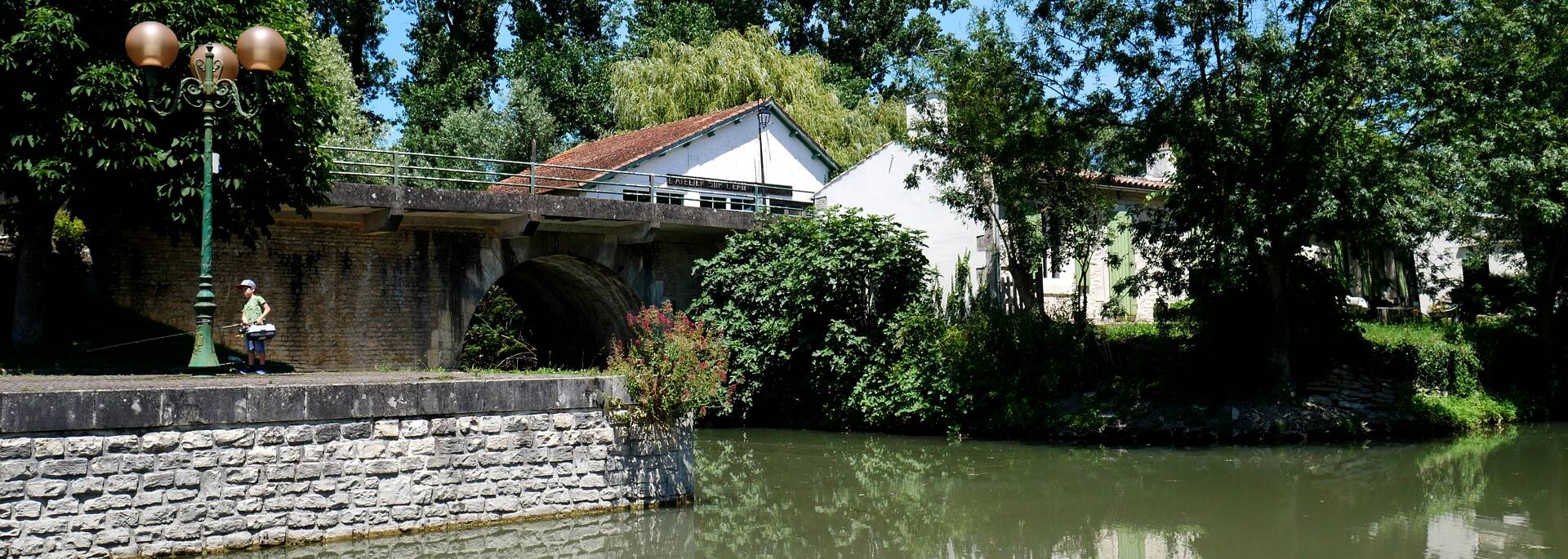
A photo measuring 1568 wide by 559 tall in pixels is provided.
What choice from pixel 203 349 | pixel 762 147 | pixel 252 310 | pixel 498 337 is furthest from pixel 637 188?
pixel 203 349

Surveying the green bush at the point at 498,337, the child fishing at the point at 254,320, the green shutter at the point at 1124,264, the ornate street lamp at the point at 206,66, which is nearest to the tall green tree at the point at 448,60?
the green bush at the point at 498,337

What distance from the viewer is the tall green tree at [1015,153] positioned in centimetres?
1659

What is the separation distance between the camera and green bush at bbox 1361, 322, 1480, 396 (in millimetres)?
17844

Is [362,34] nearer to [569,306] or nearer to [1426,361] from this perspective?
[569,306]

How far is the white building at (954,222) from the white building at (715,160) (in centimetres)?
238

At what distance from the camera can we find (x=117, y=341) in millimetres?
14281

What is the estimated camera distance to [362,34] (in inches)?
1357

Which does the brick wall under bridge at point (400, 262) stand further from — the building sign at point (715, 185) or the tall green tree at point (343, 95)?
the tall green tree at point (343, 95)

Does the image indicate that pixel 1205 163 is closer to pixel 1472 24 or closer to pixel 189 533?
pixel 1472 24

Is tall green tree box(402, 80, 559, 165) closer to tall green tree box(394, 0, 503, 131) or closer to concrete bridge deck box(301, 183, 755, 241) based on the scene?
tall green tree box(394, 0, 503, 131)

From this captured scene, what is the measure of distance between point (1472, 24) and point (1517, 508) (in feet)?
27.5

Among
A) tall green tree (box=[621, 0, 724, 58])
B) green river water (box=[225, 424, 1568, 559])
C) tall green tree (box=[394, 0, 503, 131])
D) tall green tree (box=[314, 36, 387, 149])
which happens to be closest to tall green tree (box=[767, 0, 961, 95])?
tall green tree (box=[621, 0, 724, 58])

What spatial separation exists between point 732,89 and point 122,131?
19.0 m

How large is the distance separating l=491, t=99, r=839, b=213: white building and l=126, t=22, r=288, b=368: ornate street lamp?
13.7 metres
